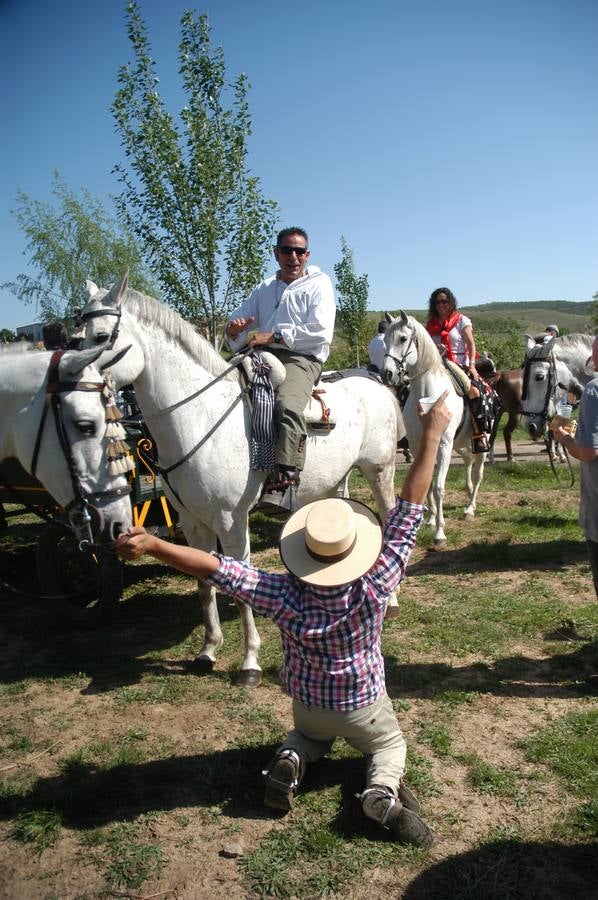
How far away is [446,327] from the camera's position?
8.26 m

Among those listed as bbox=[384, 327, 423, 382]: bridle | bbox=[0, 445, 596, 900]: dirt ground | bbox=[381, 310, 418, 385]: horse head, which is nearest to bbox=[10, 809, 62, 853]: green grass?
bbox=[0, 445, 596, 900]: dirt ground

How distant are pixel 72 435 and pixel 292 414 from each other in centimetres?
157

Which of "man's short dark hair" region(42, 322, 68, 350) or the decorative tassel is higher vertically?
"man's short dark hair" region(42, 322, 68, 350)

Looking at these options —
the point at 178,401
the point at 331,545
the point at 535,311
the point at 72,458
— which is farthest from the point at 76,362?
the point at 535,311

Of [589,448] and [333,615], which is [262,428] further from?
[589,448]

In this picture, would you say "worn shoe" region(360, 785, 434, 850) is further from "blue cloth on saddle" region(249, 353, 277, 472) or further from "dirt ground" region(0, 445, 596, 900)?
"blue cloth on saddle" region(249, 353, 277, 472)

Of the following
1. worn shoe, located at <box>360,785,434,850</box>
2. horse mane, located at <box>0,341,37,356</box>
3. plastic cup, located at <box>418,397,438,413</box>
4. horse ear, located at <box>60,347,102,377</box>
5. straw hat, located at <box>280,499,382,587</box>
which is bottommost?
worn shoe, located at <box>360,785,434,850</box>

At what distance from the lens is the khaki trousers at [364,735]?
270cm

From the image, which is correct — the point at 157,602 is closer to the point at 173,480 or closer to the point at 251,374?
the point at 173,480

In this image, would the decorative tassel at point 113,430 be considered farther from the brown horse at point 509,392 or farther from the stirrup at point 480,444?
the brown horse at point 509,392

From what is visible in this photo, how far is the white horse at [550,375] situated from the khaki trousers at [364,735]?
14.5 ft

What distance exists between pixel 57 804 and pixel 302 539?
187cm

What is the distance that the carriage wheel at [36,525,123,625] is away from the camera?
193 inches

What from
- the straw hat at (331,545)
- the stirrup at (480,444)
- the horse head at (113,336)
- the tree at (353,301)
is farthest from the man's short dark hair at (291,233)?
the tree at (353,301)
